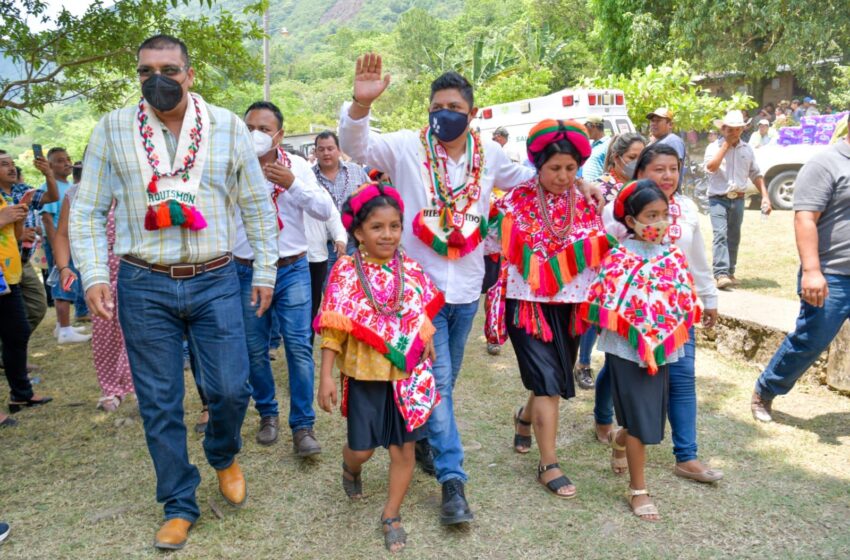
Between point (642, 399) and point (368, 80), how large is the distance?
6.55 feet

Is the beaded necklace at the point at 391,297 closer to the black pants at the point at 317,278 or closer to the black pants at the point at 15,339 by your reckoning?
the black pants at the point at 317,278

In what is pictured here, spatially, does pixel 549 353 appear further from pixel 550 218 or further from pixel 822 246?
pixel 822 246

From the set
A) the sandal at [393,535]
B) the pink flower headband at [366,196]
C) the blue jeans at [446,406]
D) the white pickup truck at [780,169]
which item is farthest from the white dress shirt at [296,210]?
the white pickup truck at [780,169]

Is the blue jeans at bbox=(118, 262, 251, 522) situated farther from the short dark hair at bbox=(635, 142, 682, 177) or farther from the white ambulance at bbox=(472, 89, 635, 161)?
the white ambulance at bbox=(472, 89, 635, 161)

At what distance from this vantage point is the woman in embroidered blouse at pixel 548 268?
3502 millimetres

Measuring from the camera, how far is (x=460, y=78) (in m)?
3.35

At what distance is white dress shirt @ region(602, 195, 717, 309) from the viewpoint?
359 centimetres

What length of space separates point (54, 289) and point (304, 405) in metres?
4.63

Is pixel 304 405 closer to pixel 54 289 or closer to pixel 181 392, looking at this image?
pixel 181 392

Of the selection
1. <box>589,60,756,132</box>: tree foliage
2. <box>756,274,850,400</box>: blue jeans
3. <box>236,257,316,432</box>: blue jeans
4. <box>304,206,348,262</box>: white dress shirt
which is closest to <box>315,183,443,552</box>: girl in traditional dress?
<box>236,257,316,432</box>: blue jeans

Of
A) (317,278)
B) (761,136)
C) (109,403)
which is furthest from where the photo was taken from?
(761,136)

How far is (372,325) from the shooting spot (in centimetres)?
307

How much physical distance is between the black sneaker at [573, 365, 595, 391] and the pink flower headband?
2.71 m

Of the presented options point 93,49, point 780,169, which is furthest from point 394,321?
point 780,169
